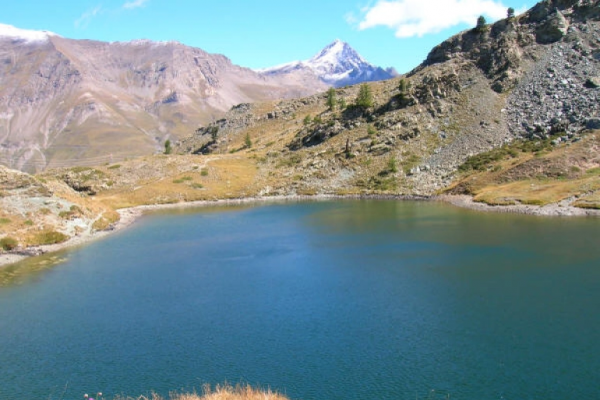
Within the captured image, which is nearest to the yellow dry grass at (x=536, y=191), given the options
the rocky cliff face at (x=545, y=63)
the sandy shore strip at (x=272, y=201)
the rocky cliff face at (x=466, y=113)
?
the sandy shore strip at (x=272, y=201)

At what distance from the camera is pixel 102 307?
40719 mm

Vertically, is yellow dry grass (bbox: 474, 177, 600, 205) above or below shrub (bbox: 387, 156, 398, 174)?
below

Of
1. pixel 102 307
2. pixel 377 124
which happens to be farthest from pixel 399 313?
pixel 377 124

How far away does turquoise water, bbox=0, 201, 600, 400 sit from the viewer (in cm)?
2658

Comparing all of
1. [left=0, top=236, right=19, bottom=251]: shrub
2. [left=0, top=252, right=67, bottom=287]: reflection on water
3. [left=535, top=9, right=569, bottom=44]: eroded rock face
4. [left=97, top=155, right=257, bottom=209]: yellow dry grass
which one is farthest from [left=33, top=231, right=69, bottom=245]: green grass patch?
[left=535, top=9, right=569, bottom=44]: eroded rock face

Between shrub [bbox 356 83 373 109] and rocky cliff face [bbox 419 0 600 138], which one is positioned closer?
rocky cliff face [bbox 419 0 600 138]

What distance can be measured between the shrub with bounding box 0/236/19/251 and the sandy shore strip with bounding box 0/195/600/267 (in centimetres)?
146

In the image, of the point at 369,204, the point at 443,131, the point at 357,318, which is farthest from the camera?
the point at 443,131

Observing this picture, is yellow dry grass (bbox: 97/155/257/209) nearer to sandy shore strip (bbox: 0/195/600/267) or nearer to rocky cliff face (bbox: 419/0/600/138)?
sandy shore strip (bbox: 0/195/600/267)

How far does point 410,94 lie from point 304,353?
105664 millimetres

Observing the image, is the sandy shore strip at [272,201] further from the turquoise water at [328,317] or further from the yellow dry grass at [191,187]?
the turquoise water at [328,317]

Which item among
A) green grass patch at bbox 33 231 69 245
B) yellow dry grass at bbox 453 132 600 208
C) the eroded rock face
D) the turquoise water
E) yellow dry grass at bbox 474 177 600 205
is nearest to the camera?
the turquoise water

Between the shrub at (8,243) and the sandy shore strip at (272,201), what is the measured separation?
57.6 inches

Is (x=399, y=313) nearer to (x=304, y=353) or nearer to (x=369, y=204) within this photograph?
(x=304, y=353)
